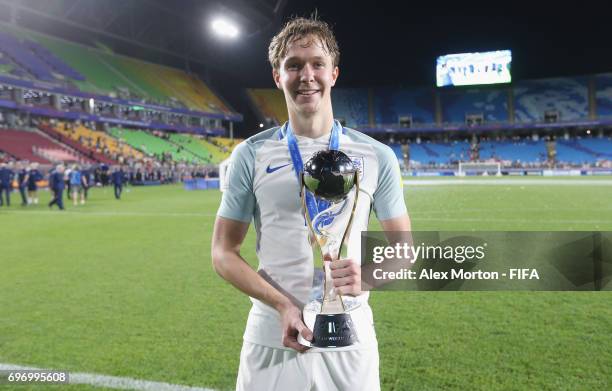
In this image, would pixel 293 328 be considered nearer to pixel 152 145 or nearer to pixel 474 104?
pixel 152 145

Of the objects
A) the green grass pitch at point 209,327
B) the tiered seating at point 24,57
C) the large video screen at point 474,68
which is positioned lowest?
the green grass pitch at point 209,327

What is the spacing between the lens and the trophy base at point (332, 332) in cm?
138

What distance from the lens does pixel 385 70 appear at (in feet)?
187

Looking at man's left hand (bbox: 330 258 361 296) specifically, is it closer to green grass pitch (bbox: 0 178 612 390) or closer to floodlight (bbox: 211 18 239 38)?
green grass pitch (bbox: 0 178 612 390)

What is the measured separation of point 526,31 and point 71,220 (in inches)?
1979

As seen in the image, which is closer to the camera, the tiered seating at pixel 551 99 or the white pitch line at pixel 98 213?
the white pitch line at pixel 98 213

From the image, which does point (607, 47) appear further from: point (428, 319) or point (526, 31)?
point (428, 319)

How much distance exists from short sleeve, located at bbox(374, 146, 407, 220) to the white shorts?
482 mm

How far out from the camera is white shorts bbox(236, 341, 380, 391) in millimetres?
1612

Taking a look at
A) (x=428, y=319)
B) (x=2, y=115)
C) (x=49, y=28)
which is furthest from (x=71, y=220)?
(x=49, y=28)

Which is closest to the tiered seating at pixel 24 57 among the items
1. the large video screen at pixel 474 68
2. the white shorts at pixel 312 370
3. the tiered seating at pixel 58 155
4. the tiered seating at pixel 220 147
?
the tiered seating at pixel 58 155

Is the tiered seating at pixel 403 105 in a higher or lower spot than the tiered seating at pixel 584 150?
higher

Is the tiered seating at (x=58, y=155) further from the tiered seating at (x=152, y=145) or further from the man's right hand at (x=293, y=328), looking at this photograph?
the man's right hand at (x=293, y=328)

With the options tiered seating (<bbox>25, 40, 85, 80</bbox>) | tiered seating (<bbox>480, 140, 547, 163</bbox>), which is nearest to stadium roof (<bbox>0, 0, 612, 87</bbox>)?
tiered seating (<bbox>25, 40, 85, 80</bbox>)
